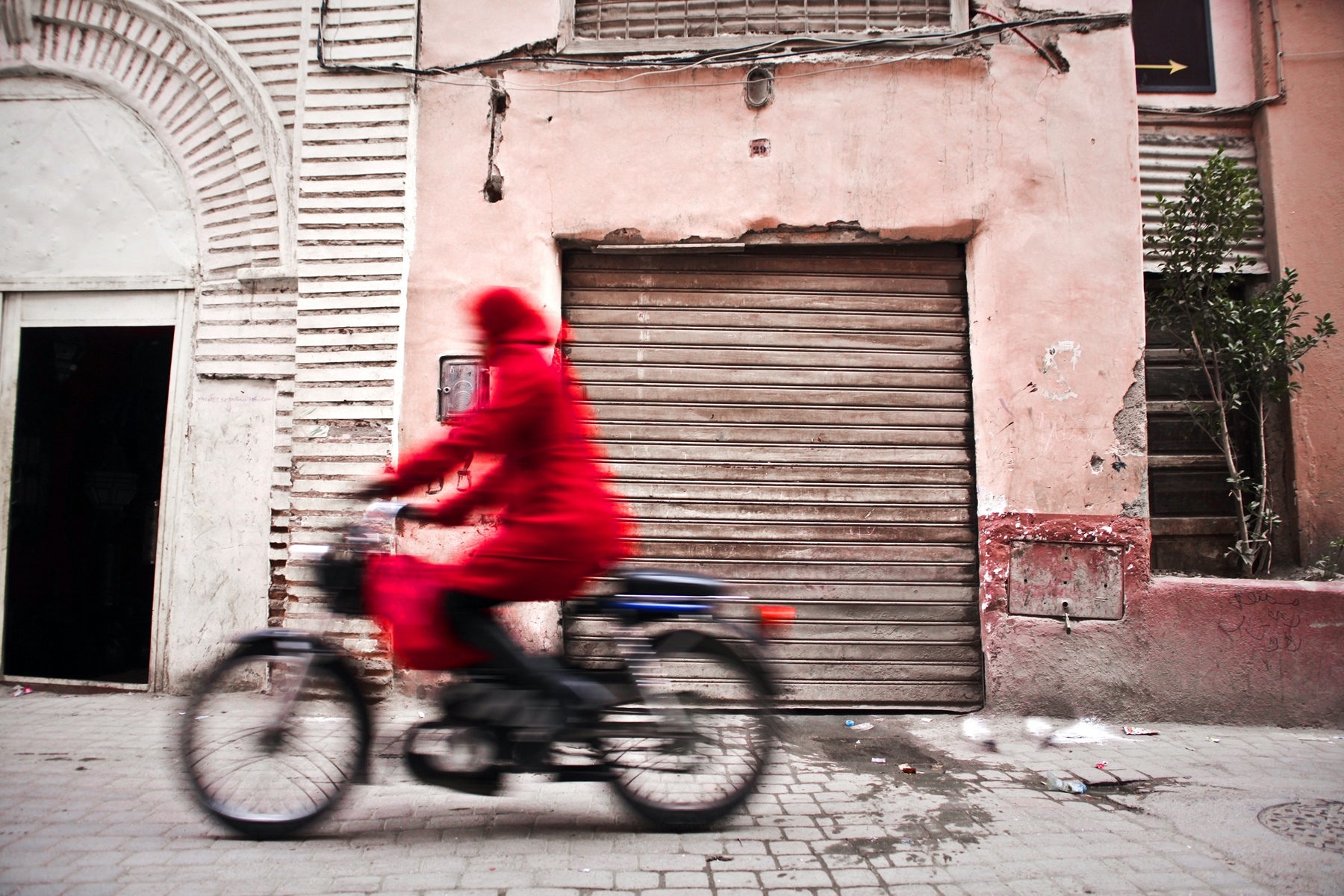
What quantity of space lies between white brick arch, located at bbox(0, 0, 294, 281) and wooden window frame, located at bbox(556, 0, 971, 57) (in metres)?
2.06

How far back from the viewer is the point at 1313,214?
600 centimetres

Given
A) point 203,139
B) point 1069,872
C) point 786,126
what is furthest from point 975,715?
point 203,139

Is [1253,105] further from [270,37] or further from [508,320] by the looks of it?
[270,37]

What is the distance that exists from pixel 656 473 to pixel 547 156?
2.22m

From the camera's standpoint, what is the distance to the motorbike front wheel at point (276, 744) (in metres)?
2.89

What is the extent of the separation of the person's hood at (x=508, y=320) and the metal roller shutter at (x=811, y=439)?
233cm

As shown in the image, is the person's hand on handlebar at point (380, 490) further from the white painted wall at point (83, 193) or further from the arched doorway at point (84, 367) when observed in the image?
the white painted wall at point (83, 193)

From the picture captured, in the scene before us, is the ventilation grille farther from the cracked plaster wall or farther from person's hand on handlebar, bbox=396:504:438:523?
person's hand on handlebar, bbox=396:504:438:523

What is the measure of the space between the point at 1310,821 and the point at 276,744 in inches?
161

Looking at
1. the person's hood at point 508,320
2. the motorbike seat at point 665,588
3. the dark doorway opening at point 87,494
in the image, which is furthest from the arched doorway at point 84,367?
the motorbike seat at point 665,588

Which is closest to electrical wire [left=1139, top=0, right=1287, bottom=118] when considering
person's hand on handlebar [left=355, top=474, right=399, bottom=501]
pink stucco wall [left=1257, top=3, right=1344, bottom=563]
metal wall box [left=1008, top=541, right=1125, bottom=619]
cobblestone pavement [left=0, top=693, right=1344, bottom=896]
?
pink stucco wall [left=1257, top=3, right=1344, bottom=563]

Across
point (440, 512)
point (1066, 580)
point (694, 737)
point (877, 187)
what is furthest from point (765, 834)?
point (877, 187)

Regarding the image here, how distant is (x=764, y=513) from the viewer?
5.15 meters

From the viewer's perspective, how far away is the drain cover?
3.06 m
